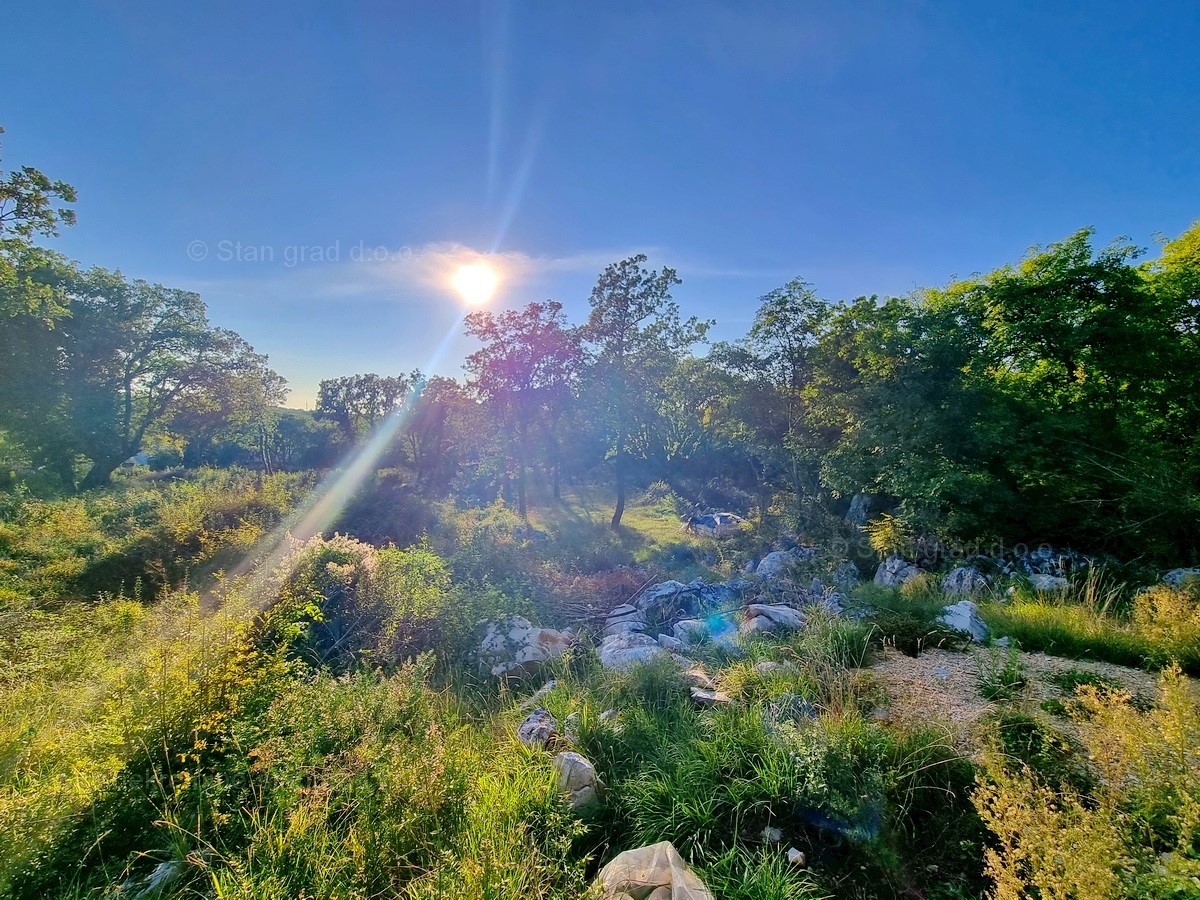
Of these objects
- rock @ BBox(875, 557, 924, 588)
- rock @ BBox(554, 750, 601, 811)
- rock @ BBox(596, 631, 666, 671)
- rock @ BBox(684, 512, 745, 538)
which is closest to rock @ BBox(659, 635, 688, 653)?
rock @ BBox(596, 631, 666, 671)

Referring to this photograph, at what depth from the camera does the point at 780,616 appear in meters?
5.96

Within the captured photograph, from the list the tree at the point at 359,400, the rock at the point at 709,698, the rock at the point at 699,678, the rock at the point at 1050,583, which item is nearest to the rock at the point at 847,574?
the rock at the point at 1050,583

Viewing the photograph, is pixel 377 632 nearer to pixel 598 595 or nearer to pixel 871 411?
pixel 598 595

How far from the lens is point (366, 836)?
2.25m

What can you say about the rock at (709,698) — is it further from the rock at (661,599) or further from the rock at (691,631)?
the rock at (661,599)

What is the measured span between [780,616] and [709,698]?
2465 mm

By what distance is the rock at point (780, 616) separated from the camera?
18.6 ft

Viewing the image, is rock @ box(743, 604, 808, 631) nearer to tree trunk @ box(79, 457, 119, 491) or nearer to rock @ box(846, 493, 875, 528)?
rock @ box(846, 493, 875, 528)

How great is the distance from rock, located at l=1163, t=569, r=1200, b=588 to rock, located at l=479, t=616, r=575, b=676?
782 centimetres

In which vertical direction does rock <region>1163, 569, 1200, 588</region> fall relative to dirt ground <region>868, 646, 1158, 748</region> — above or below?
above

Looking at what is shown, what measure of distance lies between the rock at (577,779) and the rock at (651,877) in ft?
2.05

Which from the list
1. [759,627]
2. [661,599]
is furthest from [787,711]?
[661,599]

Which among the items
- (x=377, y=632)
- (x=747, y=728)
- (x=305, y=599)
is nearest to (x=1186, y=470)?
(x=747, y=728)

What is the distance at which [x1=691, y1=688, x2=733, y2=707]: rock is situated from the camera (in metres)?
3.85
